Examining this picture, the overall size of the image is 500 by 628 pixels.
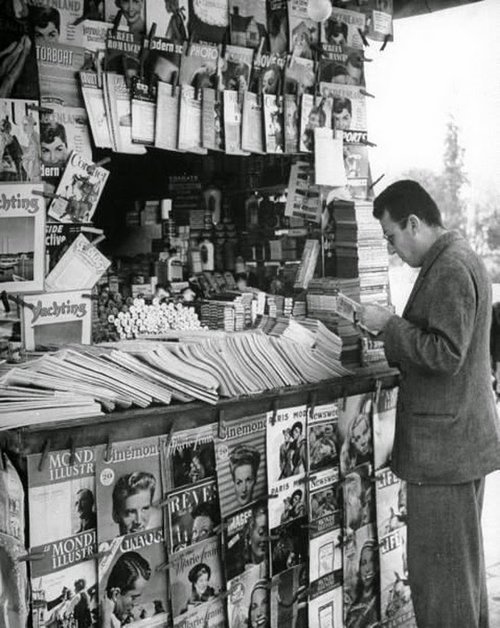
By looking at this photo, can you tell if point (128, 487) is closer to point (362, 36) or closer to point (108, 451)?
point (108, 451)

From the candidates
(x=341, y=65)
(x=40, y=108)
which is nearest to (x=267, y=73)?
(x=341, y=65)

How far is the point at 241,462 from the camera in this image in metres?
2.72

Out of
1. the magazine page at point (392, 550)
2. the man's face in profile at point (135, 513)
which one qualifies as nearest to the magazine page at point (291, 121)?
the magazine page at point (392, 550)

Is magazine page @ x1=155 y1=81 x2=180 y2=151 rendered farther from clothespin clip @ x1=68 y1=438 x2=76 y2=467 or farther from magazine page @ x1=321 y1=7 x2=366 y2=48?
clothespin clip @ x1=68 y1=438 x2=76 y2=467

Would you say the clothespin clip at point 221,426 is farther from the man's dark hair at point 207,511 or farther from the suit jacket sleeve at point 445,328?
the suit jacket sleeve at point 445,328

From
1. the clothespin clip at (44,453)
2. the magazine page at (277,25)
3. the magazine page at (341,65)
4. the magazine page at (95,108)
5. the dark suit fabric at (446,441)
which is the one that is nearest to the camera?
the clothespin clip at (44,453)

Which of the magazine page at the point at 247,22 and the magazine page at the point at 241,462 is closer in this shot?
the magazine page at the point at 241,462

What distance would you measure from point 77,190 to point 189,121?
1.72 feet

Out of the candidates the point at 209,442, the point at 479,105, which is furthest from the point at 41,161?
the point at 479,105

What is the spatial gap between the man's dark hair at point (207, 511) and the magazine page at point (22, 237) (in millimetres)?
946

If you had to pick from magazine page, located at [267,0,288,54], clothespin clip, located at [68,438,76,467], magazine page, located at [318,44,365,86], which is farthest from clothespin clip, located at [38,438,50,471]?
magazine page, located at [318,44,365,86]

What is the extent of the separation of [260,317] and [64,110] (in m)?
1.36

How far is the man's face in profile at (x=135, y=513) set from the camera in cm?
235

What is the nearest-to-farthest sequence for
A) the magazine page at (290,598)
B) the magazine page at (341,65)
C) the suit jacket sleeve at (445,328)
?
the suit jacket sleeve at (445,328) → the magazine page at (290,598) → the magazine page at (341,65)
